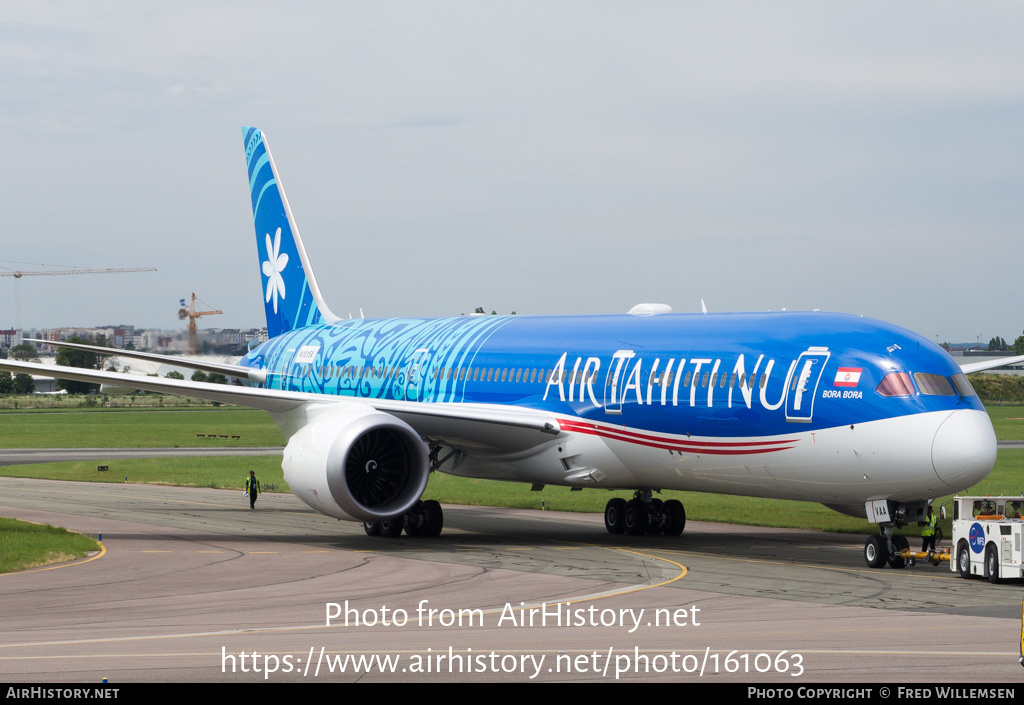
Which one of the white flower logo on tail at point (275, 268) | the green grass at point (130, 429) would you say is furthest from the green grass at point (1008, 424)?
the green grass at point (130, 429)

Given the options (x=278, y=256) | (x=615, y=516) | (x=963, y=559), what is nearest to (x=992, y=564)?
(x=963, y=559)

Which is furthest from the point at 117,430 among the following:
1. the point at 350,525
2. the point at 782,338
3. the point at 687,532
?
the point at 782,338

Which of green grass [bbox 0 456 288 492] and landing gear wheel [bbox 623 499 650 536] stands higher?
landing gear wheel [bbox 623 499 650 536]

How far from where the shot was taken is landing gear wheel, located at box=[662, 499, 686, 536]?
102ft

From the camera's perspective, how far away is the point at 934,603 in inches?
759

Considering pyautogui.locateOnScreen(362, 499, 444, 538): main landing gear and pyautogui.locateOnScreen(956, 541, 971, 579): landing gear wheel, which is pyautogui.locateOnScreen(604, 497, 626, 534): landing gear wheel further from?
pyautogui.locateOnScreen(956, 541, 971, 579): landing gear wheel

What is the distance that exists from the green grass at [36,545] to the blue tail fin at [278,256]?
12777 mm

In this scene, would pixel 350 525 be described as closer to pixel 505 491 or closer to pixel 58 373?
pixel 58 373

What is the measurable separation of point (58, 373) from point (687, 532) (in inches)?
611

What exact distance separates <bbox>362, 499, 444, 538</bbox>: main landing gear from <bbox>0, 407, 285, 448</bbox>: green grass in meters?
44.3

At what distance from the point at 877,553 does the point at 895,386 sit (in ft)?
10.8

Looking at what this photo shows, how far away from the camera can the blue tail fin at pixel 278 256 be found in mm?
41188

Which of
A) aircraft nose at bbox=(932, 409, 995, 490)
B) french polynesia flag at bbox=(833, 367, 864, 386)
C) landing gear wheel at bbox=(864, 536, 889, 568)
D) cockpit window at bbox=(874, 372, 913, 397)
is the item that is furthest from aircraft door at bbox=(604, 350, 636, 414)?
aircraft nose at bbox=(932, 409, 995, 490)

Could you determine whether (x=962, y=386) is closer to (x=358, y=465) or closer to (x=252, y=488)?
(x=358, y=465)
